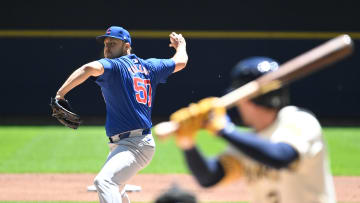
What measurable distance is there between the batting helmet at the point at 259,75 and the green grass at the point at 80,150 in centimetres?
813

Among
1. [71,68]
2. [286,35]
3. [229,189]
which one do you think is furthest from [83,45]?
[229,189]

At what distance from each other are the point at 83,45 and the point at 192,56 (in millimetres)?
3235

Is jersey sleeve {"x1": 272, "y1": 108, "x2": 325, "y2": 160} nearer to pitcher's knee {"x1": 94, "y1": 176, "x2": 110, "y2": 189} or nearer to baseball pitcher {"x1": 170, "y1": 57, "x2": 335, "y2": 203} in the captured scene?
baseball pitcher {"x1": 170, "y1": 57, "x2": 335, "y2": 203}

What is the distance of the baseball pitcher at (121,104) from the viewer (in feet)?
18.4

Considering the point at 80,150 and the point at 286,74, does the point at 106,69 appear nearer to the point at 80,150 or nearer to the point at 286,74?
the point at 286,74

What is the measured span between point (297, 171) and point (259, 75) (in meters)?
0.50

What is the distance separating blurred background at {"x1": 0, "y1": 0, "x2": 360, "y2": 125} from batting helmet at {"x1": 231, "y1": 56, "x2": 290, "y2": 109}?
50.8 feet

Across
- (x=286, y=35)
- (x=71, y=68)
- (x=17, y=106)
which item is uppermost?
(x=286, y=35)

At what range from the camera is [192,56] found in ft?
61.5

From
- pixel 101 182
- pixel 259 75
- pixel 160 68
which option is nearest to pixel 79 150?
pixel 160 68

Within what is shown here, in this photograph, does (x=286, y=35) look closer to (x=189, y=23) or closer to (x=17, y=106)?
(x=189, y=23)

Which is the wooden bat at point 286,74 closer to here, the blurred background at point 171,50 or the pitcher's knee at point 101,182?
the pitcher's knee at point 101,182

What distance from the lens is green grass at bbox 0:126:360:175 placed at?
1150 cm

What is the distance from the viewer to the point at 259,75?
3.09m
